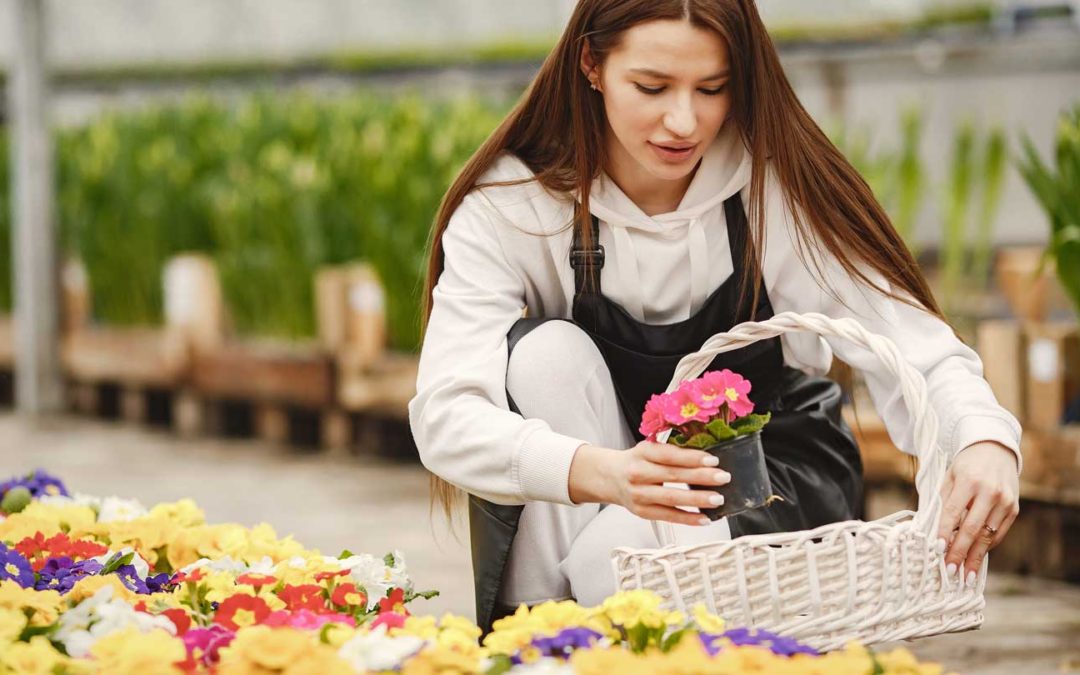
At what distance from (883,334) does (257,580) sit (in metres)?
A: 0.79

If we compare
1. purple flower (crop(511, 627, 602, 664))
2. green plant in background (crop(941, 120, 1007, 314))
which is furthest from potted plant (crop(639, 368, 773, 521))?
green plant in background (crop(941, 120, 1007, 314))

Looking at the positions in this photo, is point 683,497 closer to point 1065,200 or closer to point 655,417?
point 655,417

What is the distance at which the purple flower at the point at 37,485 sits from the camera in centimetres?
233

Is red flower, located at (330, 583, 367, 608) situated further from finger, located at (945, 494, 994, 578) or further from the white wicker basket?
finger, located at (945, 494, 994, 578)

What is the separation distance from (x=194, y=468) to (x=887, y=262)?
2923 millimetres

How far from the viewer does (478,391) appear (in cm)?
179

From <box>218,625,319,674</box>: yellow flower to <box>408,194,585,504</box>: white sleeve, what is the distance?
38 cm

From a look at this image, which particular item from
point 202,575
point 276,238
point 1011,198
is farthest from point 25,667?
point 1011,198

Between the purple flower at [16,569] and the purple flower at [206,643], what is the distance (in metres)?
0.29

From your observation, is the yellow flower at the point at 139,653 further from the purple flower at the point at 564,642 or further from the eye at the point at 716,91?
the eye at the point at 716,91

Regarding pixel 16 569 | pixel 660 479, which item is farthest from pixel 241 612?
pixel 660 479

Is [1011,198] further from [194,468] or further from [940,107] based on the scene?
[194,468]

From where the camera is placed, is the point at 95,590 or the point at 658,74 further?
the point at 658,74

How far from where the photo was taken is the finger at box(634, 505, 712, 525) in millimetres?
1540
